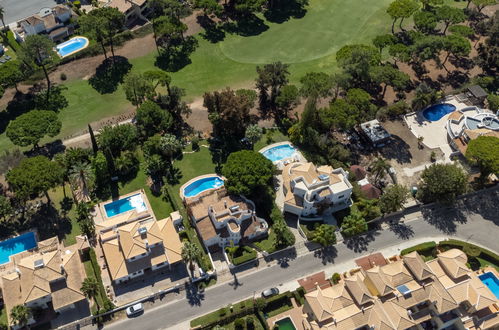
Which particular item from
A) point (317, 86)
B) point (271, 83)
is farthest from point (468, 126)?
point (271, 83)

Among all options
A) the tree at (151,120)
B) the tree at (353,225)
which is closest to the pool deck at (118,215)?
the tree at (151,120)

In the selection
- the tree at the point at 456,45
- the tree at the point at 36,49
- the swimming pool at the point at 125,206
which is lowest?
the swimming pool at the point at 125,206

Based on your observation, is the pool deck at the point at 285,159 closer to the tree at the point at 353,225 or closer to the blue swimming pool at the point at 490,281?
the tree at the point at 353,225

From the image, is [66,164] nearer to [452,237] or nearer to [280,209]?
[280,209]

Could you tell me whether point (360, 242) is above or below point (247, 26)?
below

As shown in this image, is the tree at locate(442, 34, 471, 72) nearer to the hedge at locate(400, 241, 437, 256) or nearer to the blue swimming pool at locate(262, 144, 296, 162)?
the blue swimming pool at locate(262, 144, 296, 162)

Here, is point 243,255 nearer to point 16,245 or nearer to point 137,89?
point 16,245
